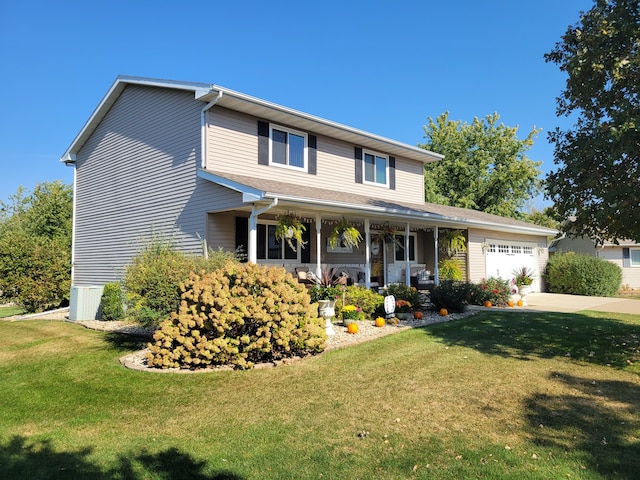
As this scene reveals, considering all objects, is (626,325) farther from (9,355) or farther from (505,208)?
(505,208)

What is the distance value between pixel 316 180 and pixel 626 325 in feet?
30.5

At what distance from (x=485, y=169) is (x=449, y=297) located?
22.7m

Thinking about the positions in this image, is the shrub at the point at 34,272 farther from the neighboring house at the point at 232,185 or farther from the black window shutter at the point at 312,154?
the black window shutter at the point at 312,154

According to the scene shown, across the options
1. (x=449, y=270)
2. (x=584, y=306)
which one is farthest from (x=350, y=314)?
(x=584, y=306)

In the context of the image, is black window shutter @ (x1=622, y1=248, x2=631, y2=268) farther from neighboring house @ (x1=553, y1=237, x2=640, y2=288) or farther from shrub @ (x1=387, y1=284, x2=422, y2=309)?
shrub @ (x1=387, y1=284, x2=422, y2=309)

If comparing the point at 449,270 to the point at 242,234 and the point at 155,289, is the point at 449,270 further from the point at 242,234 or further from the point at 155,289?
the point at 155,289

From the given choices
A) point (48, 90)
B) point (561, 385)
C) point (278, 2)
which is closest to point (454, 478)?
point (561, 385)

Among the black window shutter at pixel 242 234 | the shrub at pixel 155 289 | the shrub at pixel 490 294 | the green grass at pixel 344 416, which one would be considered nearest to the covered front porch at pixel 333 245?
the black window shutter at pixel 242 234

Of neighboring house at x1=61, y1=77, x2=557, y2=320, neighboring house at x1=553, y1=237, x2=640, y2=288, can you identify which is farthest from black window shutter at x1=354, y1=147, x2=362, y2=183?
neighboring house at x1=553, y1=237, x2=640, y2=288

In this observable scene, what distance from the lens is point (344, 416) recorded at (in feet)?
15.6

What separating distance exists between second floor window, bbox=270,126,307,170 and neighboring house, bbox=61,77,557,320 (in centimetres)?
3

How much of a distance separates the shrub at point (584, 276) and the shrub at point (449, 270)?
22.9 ft

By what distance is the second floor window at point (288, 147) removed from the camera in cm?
1297

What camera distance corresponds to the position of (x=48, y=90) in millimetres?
16812
